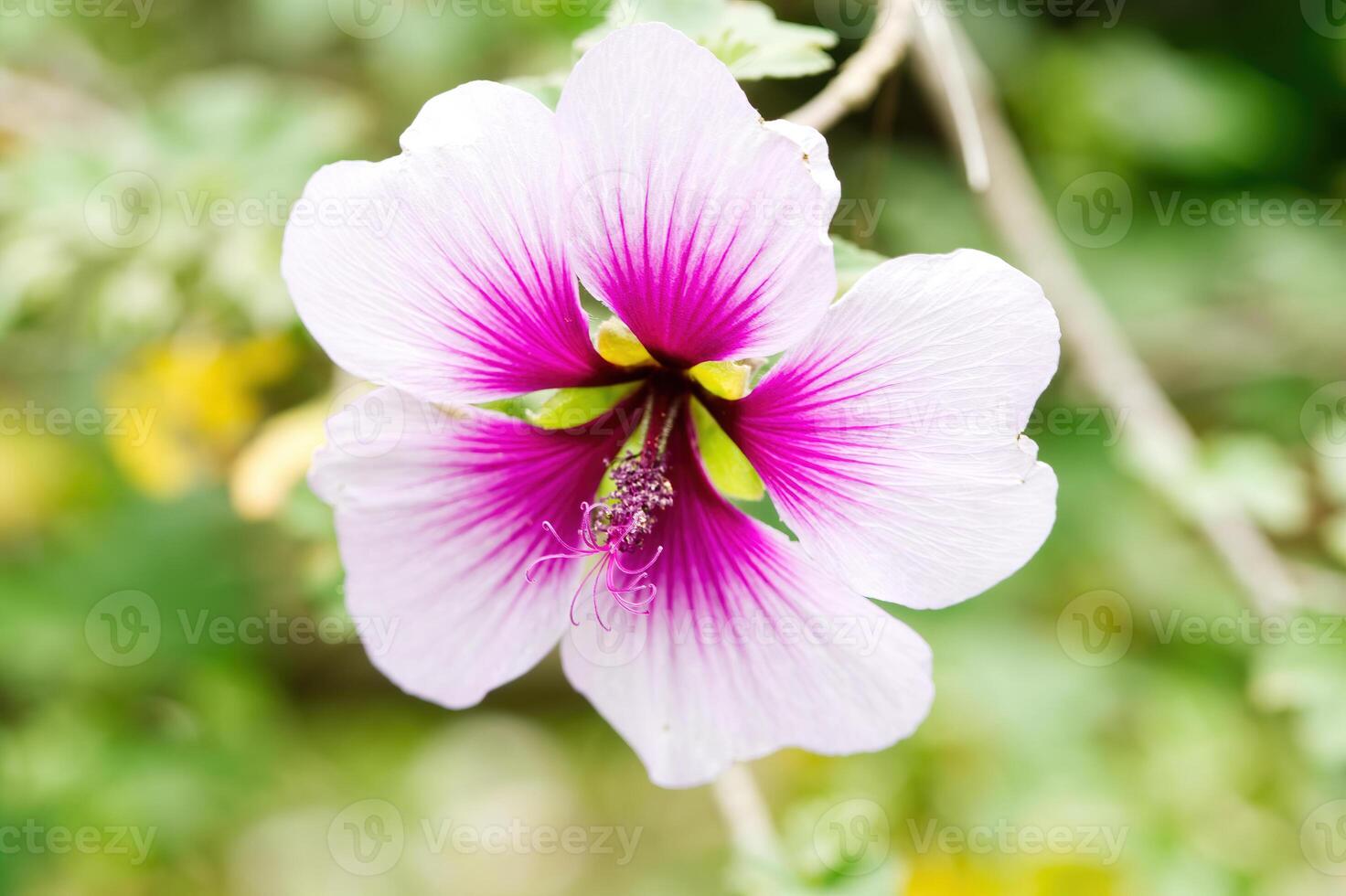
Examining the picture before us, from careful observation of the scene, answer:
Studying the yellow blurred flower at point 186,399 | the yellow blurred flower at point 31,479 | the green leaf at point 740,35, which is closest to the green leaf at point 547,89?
the green leaf at point 740,35

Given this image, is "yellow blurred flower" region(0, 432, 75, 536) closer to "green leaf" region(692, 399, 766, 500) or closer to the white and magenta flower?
the white and magenta flower

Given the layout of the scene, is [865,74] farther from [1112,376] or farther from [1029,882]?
[1029,882]

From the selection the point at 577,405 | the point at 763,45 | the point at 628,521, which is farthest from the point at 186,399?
the point at 763,45

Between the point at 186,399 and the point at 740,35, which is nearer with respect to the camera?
the point at 740,35

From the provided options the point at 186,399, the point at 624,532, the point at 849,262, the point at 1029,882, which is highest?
the point at 849,262

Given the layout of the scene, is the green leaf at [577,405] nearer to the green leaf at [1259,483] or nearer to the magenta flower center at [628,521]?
the magenta flower center at [628,521]
